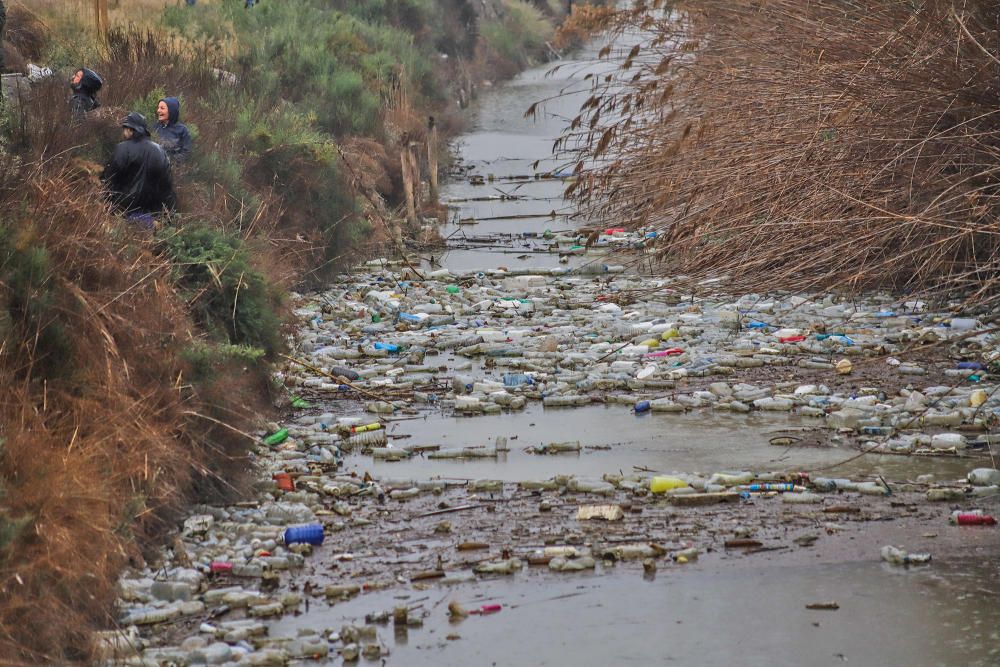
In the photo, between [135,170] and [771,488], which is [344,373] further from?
[771,488]

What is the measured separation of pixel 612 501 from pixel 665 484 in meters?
0.38

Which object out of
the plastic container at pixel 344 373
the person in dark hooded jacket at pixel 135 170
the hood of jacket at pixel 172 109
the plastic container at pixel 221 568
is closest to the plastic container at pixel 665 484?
the plastic container at pixel 221 568

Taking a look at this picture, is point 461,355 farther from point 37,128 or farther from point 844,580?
point 844,580

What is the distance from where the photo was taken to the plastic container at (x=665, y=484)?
830 centimetres

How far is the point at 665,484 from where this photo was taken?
27.3ft

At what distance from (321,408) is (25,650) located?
5657mm

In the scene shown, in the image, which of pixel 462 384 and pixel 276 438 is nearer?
pixel 276 438

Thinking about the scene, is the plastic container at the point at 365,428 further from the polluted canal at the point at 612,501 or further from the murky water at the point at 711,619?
the murky water at the point at 711,619

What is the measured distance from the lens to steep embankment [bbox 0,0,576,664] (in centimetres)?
575

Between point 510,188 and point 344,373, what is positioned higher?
point 344,373

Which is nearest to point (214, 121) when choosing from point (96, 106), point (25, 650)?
point (96, 106)

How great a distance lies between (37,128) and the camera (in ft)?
35.3

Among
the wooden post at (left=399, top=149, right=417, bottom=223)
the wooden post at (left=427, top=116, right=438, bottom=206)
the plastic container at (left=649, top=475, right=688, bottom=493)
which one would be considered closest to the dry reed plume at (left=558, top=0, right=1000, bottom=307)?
the plastic container at (left=649, top=475, right=688, bottom=493)

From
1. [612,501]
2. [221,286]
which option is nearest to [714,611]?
[612,501]
